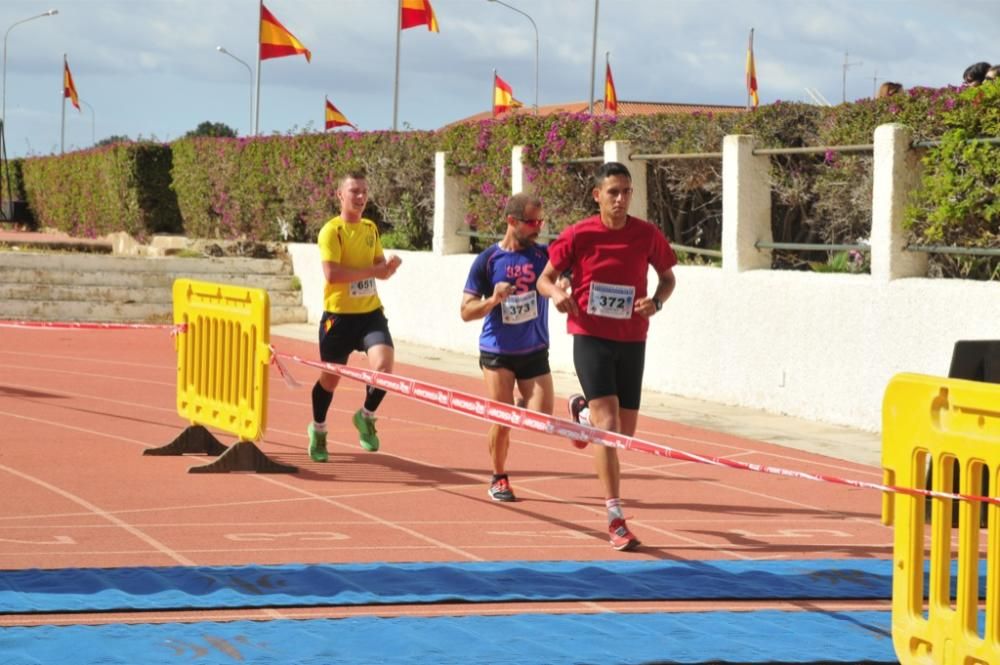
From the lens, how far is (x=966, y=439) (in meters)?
5.73

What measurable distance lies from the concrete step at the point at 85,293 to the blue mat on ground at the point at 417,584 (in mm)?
18754

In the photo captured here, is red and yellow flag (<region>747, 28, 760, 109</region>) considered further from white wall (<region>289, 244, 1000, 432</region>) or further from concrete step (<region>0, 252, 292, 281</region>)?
white wall (<region>289, 244, 1000, 432</region>)

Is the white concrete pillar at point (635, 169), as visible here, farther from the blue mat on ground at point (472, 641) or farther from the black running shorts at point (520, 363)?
the blue mat on ground at point (472, 641)

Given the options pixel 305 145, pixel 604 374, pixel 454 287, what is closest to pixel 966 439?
pixel 604 374

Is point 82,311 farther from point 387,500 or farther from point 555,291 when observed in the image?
point 555,291

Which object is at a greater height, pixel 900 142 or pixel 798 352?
pixel 900 142

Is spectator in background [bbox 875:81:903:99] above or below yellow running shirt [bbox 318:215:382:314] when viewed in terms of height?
above

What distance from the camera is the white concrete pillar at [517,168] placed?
2131cm

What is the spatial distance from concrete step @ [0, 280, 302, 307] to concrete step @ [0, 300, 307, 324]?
0.33 feet

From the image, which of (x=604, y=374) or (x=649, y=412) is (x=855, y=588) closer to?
(x=604, y=374)

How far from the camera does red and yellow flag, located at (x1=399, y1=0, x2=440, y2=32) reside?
113ft

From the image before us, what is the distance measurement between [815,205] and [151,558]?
397 inches

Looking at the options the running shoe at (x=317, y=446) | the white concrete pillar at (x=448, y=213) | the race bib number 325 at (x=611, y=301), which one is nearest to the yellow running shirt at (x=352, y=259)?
the running shoe at (x=317, y=446)

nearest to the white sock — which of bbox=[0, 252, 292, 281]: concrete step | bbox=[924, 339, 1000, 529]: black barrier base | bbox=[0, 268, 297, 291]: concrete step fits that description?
bbox=[924, 339, 1000, 529]: black barrier base
